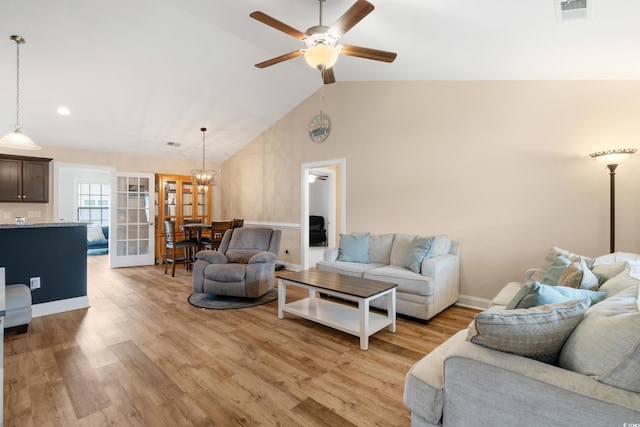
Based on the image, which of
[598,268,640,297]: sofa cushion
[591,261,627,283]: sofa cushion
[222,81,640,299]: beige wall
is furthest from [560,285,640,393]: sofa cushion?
[222,81,640,299]: beige wall

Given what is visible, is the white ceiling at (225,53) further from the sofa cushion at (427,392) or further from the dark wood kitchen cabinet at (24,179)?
the sofa cushion at (427,392)

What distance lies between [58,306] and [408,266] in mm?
4107

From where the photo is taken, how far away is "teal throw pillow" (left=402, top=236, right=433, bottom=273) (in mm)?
3385

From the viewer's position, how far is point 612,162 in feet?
9.05

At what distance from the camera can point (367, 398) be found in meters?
1.94

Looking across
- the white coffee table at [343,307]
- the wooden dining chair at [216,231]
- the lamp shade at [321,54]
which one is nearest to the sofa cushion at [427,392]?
the white coffee table at [343,307]

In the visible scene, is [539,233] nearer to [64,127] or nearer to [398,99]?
[398,99]

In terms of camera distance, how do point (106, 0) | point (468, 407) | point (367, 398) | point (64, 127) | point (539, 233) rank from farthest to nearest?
point (64, 127) < point (539, 233) < point (106, 0) < point (367, 398) < point (468, 407)

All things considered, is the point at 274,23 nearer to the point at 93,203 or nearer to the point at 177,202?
the point at 177,202

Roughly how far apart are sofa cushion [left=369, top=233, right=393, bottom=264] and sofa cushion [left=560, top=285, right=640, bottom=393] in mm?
2722

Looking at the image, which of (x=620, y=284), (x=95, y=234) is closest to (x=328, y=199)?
(x=620, y=284)

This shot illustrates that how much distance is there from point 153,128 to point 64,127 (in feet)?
4.25

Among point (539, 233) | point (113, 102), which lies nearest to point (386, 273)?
point (539, 233)

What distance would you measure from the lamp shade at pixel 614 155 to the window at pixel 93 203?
1098 cm
